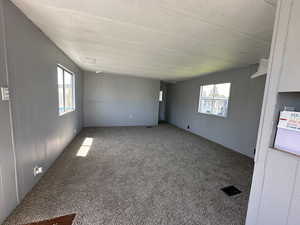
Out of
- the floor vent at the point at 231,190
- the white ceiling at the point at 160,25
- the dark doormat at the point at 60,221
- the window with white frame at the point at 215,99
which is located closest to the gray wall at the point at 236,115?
the window with white frame at the point at 215,99

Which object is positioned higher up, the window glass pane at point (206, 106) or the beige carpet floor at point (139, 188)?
the window glass pane at point (206, 106)

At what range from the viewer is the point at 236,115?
368 centimetres

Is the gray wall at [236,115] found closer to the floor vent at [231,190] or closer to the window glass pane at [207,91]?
the window glass pane at [207,91]

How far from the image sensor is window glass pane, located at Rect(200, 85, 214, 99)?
4628 millimetres

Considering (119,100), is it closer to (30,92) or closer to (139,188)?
(30,92)

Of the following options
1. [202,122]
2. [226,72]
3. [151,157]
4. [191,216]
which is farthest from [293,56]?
[202,122]

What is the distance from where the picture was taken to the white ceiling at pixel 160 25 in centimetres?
135

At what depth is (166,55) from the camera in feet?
9.25

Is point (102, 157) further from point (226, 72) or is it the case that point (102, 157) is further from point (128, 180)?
point (226, 72)

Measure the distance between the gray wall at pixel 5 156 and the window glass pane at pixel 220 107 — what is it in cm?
463

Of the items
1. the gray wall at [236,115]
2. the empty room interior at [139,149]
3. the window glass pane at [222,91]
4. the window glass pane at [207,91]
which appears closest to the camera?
the empty room interior at [139,149]

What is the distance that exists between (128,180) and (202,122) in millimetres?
Result: 3686

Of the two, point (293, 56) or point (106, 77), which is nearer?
point (293, 56)

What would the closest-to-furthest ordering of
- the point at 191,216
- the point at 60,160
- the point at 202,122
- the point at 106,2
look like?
the point at 106,2 < the point at 191,216 < the point at 60,160 < the point at 202,122
